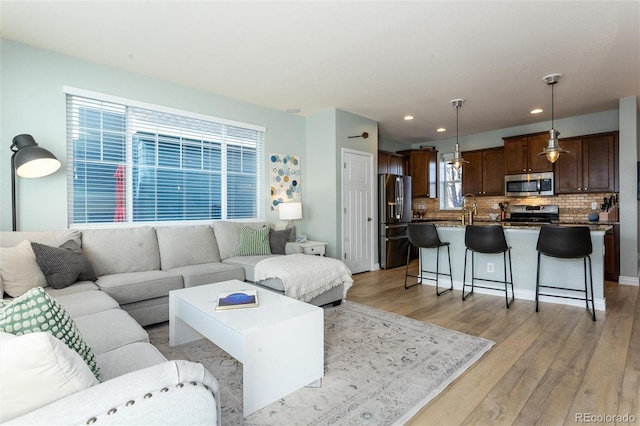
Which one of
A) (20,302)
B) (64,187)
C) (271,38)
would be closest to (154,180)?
(64,187)

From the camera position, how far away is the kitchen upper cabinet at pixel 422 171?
7.21 metres

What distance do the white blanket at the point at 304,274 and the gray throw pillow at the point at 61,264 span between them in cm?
151

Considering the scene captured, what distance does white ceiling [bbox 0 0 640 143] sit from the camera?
2510 millimetres

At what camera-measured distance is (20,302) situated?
101 centimetres

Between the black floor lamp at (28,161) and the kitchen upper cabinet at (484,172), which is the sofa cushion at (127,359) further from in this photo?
the kitchen upper cabinet at (484,172)

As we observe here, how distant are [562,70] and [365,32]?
2.44 metres

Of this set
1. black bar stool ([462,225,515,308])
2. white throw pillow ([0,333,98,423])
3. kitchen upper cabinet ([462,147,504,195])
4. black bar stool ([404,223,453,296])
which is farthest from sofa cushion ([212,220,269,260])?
kitchen upper cabinet ([462,147,504,195])

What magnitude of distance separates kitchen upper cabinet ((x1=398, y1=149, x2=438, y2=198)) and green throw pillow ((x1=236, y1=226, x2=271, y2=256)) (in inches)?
167

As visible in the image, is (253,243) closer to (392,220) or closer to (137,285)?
(137,285)

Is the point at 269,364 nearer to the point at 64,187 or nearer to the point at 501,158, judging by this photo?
the point at 64,187

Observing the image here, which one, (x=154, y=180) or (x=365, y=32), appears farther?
(x=154, y=180)

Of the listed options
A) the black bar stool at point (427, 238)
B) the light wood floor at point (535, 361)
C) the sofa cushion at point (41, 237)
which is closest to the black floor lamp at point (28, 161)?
the sofa cushion at point (41, 237)

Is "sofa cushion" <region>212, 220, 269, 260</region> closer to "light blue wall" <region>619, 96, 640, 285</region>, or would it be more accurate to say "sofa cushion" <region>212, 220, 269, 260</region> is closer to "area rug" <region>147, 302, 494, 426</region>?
"area rug" <region>147, 302, 494, 426</region>

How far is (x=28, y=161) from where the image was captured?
2695 millimetres
